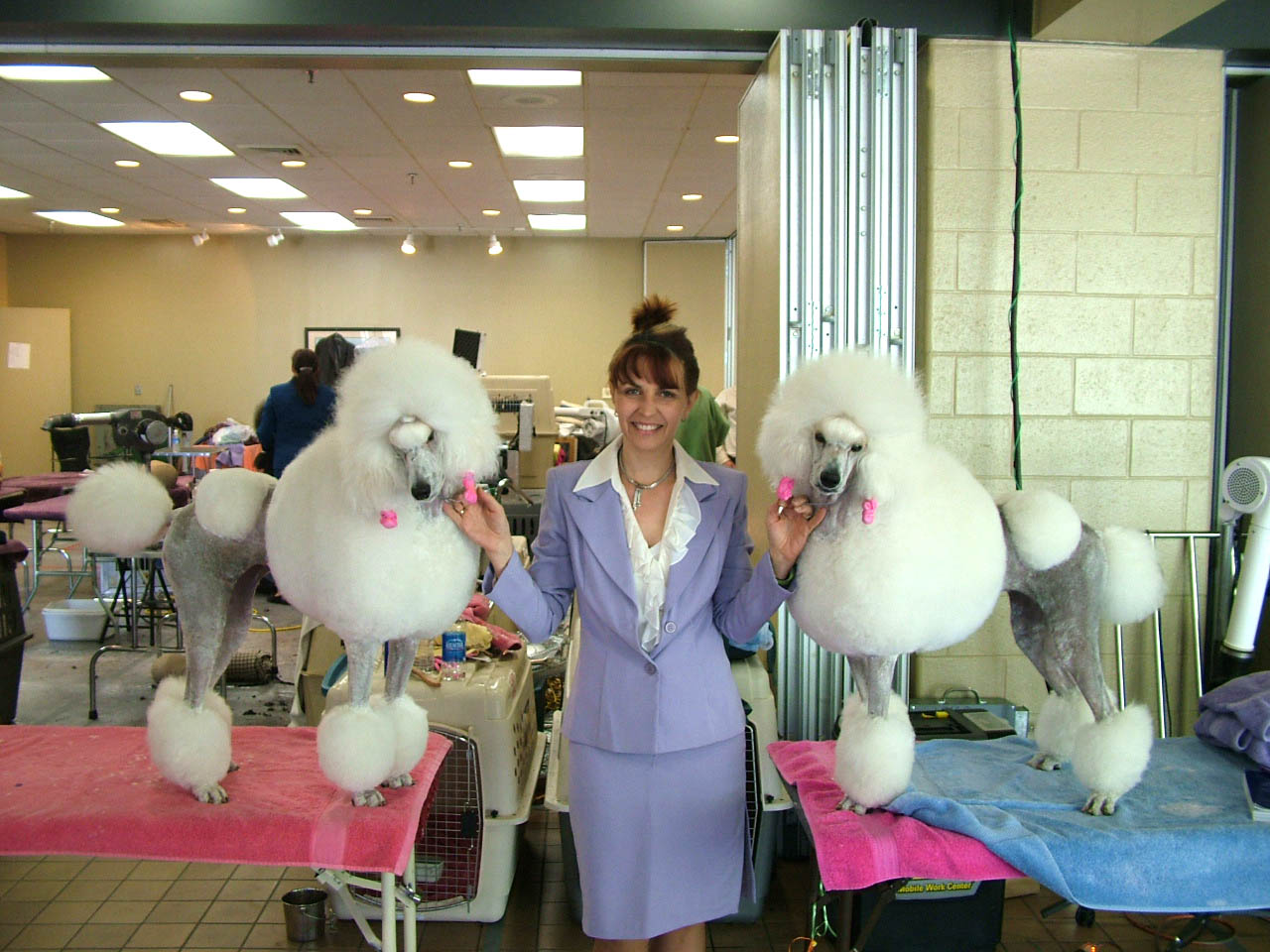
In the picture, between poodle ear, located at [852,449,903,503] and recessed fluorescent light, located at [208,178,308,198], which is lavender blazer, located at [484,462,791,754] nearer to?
poodle ear, located at [852,449,903,503]

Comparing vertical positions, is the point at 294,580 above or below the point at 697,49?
below

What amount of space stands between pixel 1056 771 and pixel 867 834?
580 millimetres

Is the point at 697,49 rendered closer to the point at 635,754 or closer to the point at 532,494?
the point at 635,754

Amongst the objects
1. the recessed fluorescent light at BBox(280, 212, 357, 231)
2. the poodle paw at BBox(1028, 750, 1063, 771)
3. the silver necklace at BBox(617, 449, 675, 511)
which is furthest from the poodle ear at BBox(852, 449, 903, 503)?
the recessed fluorescent light at BBox(280, 212, 357, 231)

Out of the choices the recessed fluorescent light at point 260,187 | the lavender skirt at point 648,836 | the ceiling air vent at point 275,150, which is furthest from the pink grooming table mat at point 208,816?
the recessed fluorescent light at point 260,187

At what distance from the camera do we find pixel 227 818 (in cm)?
170

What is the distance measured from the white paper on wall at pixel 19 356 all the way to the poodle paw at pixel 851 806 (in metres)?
10.1

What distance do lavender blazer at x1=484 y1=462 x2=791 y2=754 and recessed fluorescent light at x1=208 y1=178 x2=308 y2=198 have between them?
20.6ft

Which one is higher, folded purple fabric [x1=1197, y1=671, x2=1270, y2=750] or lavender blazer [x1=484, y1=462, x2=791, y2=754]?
lavender blazer [x1=484, y1=462, x2=791, y2=754]

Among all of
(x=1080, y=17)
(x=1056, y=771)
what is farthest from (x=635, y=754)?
(x=1080, y=17)

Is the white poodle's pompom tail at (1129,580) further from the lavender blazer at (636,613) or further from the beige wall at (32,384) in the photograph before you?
the beige wall at (32,384)

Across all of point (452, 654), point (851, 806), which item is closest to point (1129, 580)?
point (851, 806)

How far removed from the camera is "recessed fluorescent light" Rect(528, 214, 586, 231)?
8844mm

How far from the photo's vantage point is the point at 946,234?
8.56ft
